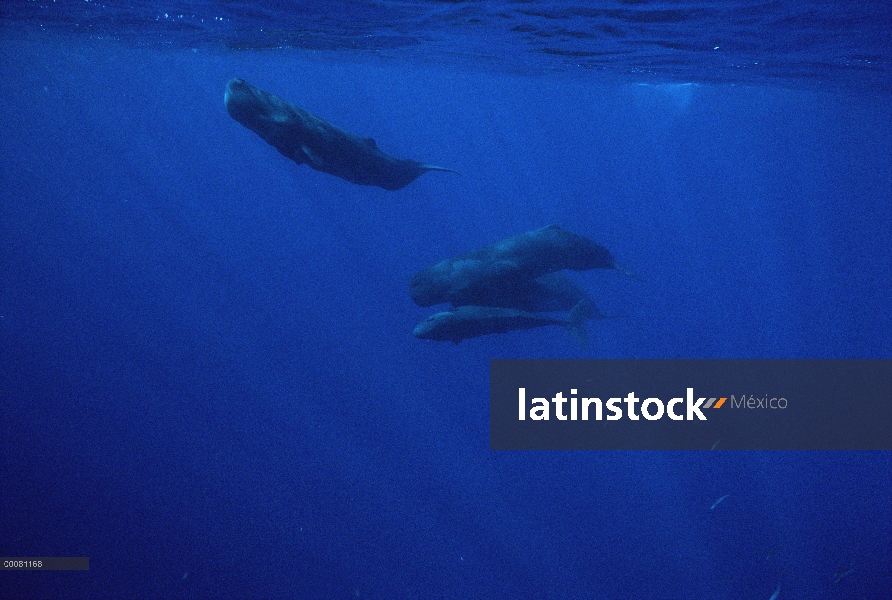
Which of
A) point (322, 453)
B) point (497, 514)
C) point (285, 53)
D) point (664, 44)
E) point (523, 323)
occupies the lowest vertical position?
point (497, 514)

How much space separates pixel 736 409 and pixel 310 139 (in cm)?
2485

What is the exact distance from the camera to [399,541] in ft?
64.4

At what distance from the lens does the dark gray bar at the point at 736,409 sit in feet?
65.9

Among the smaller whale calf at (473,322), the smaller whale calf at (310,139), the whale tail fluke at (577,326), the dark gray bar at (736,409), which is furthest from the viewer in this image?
the dark gray bar at (736,409)

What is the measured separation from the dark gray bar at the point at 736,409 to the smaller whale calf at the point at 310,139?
12.5 metres

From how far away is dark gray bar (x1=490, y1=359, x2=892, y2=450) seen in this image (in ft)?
65.9

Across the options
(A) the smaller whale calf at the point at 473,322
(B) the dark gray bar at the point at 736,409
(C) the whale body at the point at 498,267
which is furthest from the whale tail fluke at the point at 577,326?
(B) the dark gray bar at the point at 736,409

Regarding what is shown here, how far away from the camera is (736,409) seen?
24688 millimetres

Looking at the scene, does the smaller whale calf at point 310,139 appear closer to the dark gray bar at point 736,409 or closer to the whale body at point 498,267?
the whale body at point 498,267

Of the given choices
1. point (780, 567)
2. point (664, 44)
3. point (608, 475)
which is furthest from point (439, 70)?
point (780, 567)

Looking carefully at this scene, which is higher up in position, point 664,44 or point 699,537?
point 664,44

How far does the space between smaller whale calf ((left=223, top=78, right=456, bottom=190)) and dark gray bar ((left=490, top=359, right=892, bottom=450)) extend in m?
12.5

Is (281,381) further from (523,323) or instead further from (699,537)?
(523,323)

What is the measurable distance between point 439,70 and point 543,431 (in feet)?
63.1
